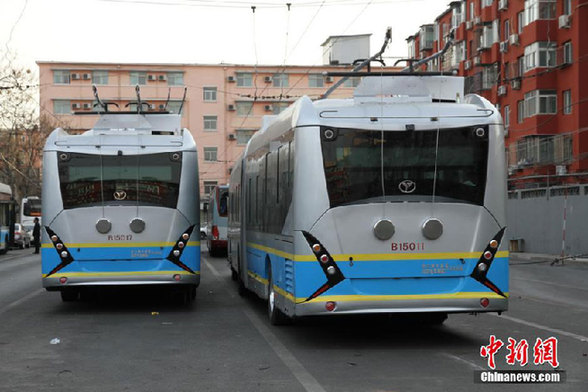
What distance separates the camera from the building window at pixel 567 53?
47.9 metres

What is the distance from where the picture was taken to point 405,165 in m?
10.4

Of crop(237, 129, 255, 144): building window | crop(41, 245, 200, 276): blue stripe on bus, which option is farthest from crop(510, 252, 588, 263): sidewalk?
crop(237, 129, 255, 144): building window

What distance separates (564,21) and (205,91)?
50.0 m

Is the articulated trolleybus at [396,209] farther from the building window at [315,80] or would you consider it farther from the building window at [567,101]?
the building window at [315,80]

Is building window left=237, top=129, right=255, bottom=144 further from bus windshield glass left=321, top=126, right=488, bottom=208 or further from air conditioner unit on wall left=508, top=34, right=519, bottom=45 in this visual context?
bus windshield glass left=321, top=126, right=488, bottom=208

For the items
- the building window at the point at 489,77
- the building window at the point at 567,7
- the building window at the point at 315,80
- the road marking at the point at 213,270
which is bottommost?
the road marking at the point at 213,270

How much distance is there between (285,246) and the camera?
36.6 ft

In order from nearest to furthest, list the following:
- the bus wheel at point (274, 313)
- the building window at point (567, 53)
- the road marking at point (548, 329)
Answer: the road marking at point (548, 329) → the bus wheel at point (274, 313) → the building window at point (567, 53)

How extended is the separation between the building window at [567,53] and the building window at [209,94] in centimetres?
4878

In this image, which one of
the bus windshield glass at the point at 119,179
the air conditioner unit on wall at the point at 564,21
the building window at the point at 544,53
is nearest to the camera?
the bus windshield glass at the point at 119,179

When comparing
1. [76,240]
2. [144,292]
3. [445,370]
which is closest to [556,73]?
[144,292]

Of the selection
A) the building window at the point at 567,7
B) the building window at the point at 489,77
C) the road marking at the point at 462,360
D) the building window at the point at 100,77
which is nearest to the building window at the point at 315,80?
the building window at the point at 100,77

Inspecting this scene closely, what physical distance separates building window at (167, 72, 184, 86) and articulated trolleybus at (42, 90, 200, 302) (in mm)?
77001

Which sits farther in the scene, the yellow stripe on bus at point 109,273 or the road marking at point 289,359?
the yellow stripe on bus at point 109,273
